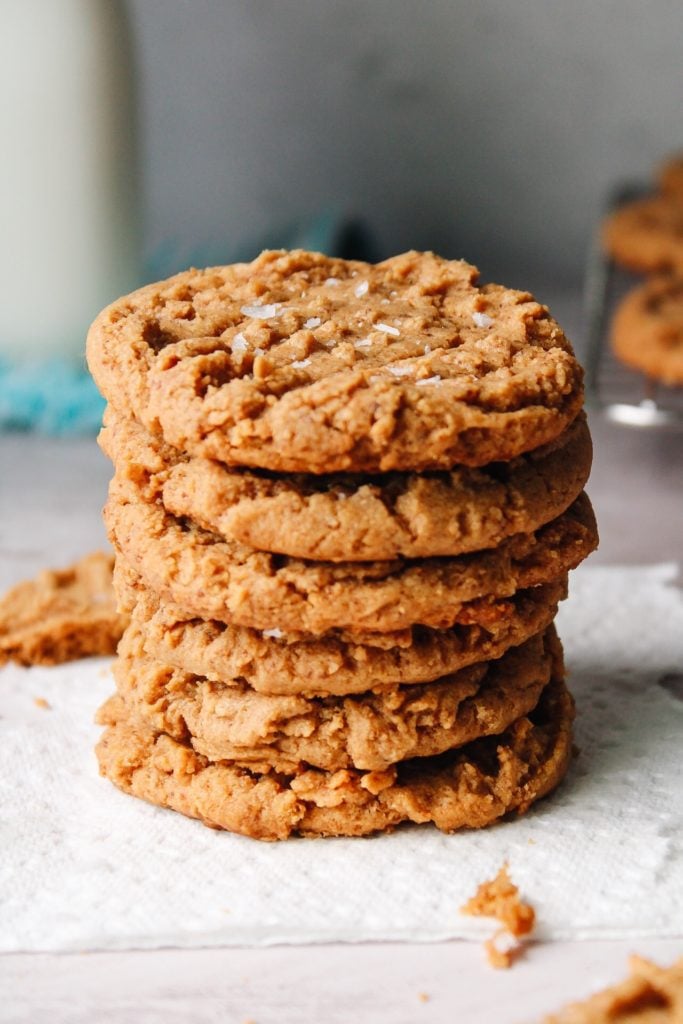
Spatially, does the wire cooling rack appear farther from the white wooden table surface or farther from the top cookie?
the white wooden table surface

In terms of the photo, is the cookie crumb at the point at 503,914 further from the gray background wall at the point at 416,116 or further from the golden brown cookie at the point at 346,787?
the gray background wall at the point at 416,116

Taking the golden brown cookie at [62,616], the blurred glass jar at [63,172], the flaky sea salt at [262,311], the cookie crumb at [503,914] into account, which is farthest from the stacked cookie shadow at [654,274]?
the cookie crumb at [503,914]

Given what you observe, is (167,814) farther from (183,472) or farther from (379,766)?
(183,472)

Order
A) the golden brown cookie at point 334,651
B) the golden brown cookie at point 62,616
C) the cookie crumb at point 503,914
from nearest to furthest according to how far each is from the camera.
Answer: the cookie crumb at point 503,914, the golden brown cookie at point 334,651, the golden brown cookie at point 62,616

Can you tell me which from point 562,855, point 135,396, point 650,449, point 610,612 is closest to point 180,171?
point 650,449

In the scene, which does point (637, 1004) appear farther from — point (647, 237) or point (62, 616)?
point (647, 237)

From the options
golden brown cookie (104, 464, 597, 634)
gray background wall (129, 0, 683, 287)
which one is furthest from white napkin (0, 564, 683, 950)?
gray background wall (129, 0, 683, 287)

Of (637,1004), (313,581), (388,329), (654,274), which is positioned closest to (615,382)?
(654,274)
